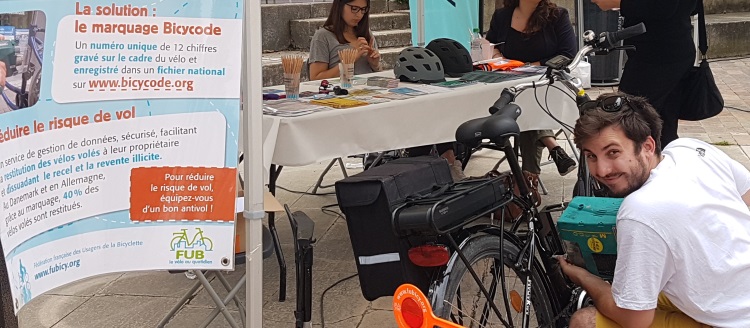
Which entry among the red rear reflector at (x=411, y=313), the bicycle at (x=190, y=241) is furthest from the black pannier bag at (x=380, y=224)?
the bicycle at (x=190, y=241)

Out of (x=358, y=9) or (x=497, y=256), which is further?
(x=358, y=9)

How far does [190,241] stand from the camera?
2461 millimetres

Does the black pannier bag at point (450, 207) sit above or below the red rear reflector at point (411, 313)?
above

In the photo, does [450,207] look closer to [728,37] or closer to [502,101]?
[502,101]

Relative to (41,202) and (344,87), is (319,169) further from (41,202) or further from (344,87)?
(41,202)

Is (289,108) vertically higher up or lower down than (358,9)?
lower down

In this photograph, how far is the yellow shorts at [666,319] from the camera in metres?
2.40

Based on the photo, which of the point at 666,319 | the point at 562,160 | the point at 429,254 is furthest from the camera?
the point at 562,160

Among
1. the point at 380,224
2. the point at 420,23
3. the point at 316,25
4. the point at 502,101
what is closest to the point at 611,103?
the point at 502,101

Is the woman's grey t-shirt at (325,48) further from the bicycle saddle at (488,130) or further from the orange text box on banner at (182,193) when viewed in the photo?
the orange text box on banner at (182,193)

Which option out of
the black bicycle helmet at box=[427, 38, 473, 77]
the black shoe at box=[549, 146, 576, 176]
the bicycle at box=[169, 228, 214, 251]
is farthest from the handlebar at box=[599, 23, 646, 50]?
the black shoe at box=[549, 146, 576, 176]

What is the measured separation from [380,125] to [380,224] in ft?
4.88

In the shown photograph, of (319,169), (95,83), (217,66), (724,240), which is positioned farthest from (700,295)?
(319,169)

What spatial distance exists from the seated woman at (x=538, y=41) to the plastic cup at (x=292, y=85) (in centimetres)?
176
